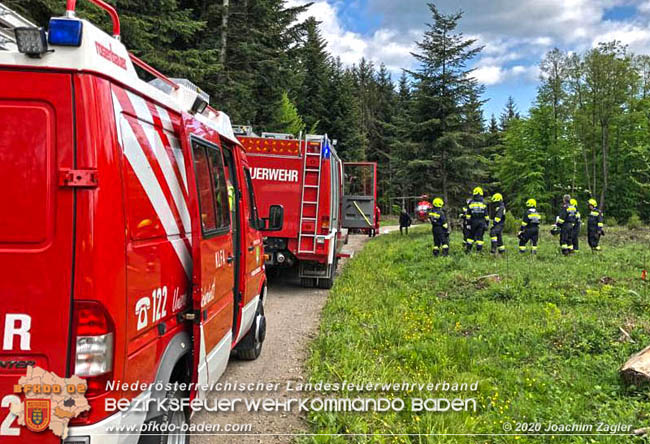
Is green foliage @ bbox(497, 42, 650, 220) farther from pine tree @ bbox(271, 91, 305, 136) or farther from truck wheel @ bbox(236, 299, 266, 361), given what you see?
truck wheel @ bbox(236, 299, 266, 361)

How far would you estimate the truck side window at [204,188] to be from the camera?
324 centimetres

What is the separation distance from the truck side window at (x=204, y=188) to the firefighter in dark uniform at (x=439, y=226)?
10.2m

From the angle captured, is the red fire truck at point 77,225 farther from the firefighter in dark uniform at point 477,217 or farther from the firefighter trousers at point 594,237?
the firefighter trousers at point 594,237

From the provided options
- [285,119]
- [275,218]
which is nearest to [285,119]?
[285,119]

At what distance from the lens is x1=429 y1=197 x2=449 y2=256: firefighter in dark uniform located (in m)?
13.0

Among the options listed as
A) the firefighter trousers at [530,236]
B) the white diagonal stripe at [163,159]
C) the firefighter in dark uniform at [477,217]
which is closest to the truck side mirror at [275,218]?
the white diagonal stripe at [163,159]

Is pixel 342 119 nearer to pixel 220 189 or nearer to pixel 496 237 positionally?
pixel 496 237

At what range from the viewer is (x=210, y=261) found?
336cm

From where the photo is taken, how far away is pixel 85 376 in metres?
2.04

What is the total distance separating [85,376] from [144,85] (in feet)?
5.44

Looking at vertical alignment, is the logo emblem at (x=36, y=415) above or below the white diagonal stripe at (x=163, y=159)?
below

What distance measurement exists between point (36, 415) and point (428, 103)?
888 inches

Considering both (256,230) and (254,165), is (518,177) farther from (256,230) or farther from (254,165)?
(256,230)

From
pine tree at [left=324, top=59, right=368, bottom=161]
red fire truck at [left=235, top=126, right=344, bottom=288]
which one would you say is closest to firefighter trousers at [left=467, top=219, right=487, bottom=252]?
red fire truck at [left=235, top=126, right=344, bottom=288]
